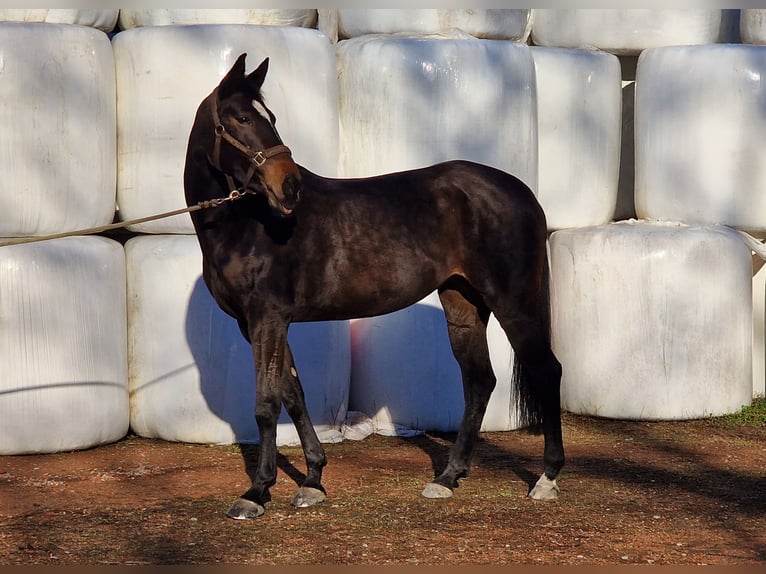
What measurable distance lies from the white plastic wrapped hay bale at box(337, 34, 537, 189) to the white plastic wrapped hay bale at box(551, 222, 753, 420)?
0.95 m

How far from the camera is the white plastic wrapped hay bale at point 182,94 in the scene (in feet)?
21.2

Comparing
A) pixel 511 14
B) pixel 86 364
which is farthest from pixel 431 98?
pixel 86 364

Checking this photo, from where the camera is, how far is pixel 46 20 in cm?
659

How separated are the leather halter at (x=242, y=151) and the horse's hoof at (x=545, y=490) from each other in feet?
6.29

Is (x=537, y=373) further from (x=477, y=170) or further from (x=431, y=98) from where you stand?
(x=431, y=98)

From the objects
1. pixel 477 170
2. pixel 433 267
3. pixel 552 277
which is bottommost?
pixel 552 277

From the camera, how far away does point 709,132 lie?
7453 mm

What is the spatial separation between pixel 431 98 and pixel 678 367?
2.27 meters

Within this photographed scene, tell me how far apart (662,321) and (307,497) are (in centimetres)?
299

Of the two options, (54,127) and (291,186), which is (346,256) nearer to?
(291,186)

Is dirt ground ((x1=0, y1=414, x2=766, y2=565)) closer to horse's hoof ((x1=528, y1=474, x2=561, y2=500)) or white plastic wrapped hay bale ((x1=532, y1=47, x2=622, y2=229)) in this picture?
horse's hoof ((x1=528, y1=474, x2=561, y2=500))

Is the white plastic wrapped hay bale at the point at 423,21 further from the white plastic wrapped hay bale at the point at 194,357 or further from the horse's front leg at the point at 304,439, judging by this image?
the horse's front leg at the point at 304,439

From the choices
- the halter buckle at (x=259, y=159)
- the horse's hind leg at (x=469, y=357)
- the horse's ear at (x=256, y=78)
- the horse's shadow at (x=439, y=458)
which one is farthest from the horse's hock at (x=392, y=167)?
the halter buckle at (x=259, y=159)

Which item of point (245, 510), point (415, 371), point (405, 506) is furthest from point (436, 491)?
point (415, 371)
